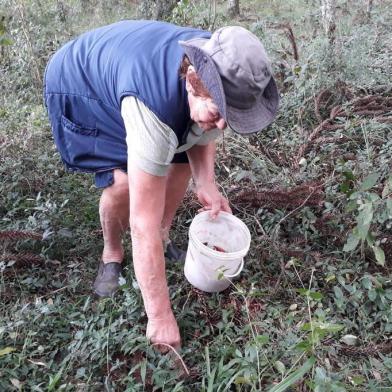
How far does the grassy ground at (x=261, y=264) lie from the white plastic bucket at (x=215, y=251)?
0.41 feet

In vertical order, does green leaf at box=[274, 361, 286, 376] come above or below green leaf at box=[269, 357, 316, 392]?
below

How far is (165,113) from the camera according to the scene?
→ 1661 millimetres

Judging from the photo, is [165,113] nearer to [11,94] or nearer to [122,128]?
[122,128]

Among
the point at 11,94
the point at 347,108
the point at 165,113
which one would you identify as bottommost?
the point at 11,94

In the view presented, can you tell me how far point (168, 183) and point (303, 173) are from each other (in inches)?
35.1

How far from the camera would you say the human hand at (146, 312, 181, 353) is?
1.87m

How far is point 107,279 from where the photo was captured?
92.7 inches

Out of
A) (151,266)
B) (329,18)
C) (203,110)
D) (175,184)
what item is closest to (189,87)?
(203,110)

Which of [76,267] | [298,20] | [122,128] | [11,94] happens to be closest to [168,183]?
[122,128]

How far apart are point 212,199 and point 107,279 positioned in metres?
0.63

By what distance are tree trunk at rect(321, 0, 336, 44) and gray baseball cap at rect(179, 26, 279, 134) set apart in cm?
230

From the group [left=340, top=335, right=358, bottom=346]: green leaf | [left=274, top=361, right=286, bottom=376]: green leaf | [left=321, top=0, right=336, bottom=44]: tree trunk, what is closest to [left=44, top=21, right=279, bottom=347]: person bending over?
[left=274, top=361, right=286, bottom=376]: green leaf

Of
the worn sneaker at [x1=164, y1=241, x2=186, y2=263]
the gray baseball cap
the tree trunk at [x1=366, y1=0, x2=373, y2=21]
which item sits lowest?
the worn sneaker at [x1=164, y1=241, x2=186, y2=263]

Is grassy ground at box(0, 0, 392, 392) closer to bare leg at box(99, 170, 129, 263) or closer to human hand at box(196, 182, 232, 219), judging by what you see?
bare leg at box(99, 170, 129, 263)
